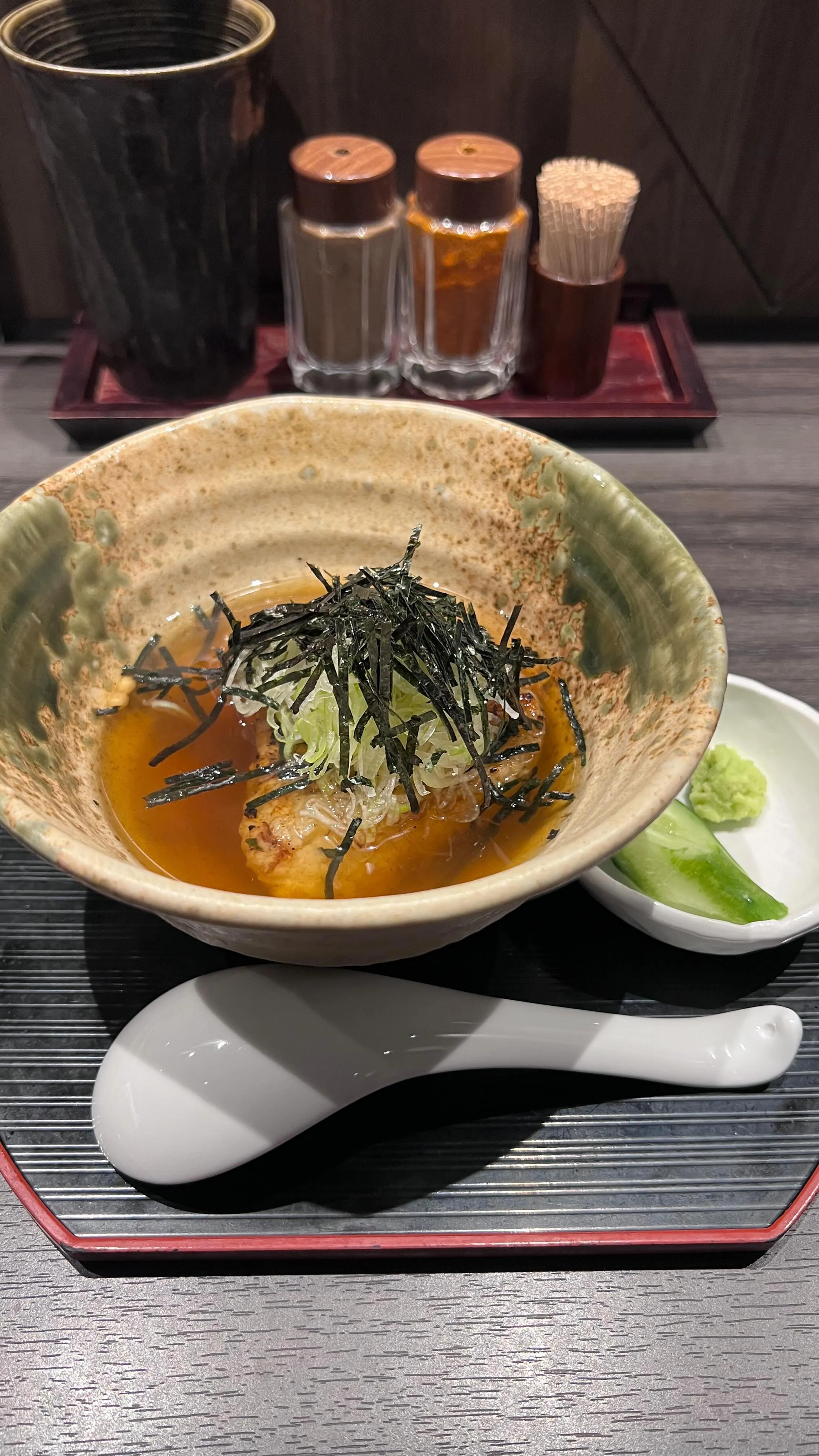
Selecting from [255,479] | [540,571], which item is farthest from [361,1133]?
[255,479]

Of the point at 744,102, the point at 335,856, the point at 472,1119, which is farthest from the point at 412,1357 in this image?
the point at 744,102

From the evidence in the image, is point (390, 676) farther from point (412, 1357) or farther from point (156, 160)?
point (156, 160)

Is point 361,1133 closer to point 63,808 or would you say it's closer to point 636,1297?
point 636,1297

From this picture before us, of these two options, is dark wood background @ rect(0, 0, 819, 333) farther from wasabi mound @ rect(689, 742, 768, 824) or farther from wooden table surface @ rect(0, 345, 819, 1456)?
wooden table surface @ rect(0, 345, 819, 1456)

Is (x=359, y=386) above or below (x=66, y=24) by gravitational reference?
below

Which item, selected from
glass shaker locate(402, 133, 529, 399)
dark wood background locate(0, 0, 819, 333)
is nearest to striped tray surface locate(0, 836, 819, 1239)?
glass shaker locate(402, 133, 529, 399)

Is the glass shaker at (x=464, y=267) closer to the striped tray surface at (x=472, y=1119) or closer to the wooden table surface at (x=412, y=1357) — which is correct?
the striped tray surface at (x=472, y=1119)
